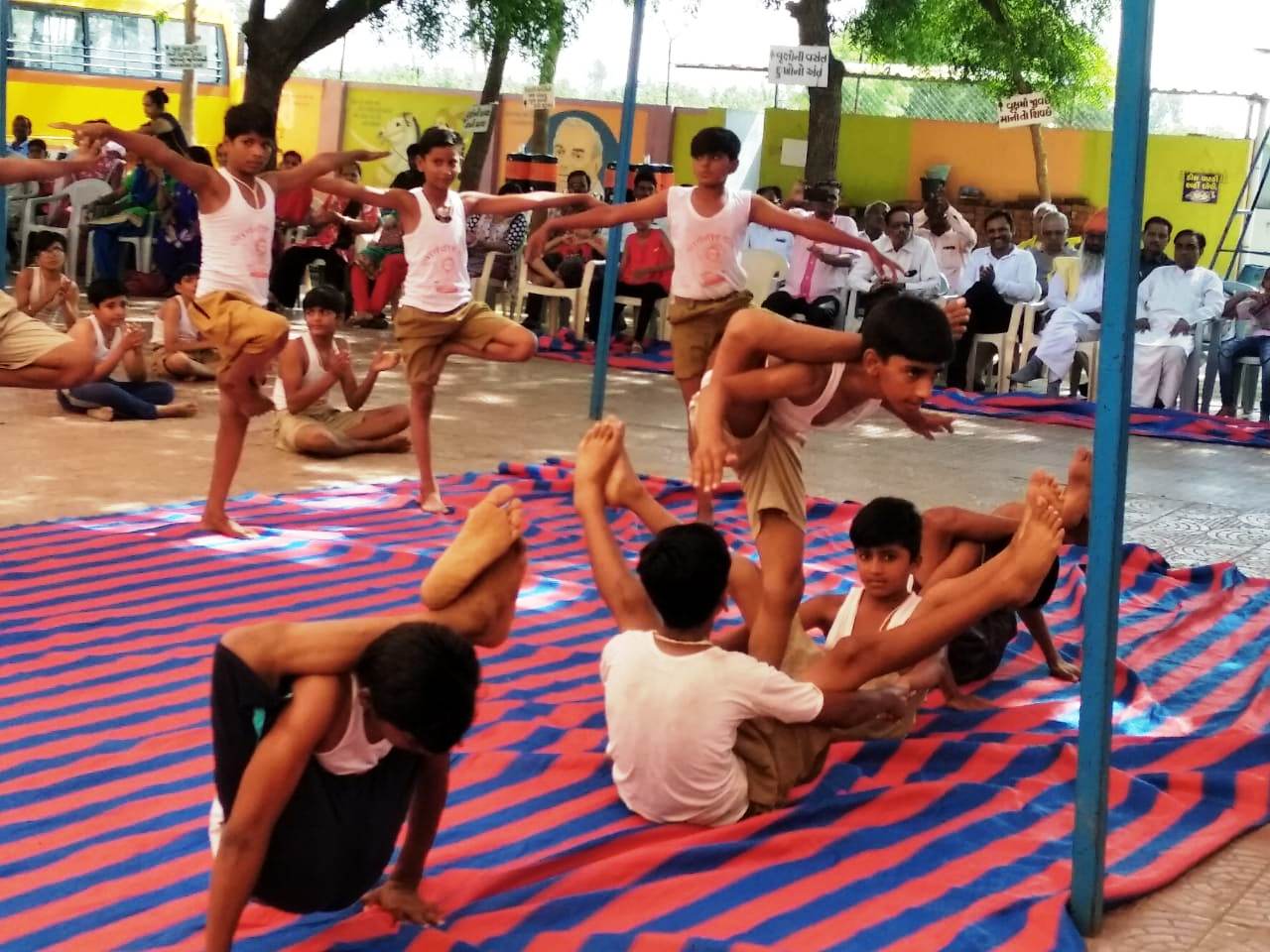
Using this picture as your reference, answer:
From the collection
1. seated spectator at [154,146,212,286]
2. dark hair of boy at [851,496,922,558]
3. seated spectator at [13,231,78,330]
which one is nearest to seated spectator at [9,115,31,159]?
seated spectator at [154,146,212,286]

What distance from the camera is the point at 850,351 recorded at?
4051mm

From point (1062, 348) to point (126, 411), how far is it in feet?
20.9

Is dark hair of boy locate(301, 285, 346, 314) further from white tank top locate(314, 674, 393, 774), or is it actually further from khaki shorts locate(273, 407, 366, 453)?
white tank top locate(314, 674, 393, 774)

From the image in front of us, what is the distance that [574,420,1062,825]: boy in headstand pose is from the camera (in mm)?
3557

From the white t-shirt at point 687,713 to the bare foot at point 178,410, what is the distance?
18.4ft

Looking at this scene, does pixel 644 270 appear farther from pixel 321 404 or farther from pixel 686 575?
pixel 686 575

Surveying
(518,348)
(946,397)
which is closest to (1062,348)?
(946,397)

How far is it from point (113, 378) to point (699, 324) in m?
3.78

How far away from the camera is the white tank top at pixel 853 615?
13.7 ft

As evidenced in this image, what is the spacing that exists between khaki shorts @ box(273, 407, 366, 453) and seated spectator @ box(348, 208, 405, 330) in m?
6.12

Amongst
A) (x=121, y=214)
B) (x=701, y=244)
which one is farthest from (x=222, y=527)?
(x=121, y=214)

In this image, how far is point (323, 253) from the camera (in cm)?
1467

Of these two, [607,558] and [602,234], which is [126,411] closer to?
Answer: [607,558]

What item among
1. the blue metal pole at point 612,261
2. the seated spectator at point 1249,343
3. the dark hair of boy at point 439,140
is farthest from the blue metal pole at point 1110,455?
the seated spectator at point 1249,343
